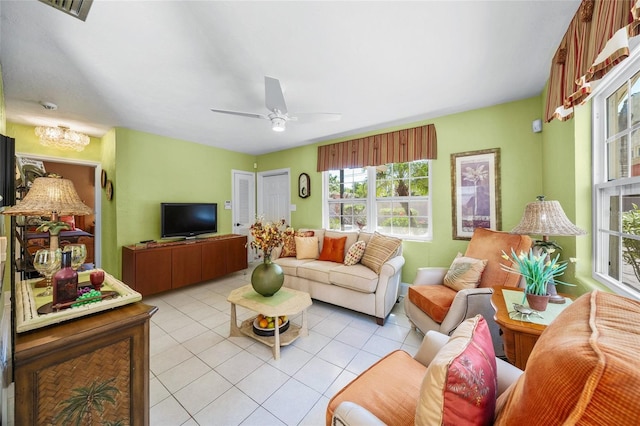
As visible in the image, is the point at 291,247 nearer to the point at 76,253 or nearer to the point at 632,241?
the point at 76,253

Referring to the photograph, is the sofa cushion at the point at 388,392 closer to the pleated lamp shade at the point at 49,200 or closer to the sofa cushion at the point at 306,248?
the pleated lamp shade at the point at 49,200

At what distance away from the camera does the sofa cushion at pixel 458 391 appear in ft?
2.09

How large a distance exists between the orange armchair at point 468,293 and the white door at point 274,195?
120 inches

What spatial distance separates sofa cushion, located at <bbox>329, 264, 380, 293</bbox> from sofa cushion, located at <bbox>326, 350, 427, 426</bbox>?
131cm

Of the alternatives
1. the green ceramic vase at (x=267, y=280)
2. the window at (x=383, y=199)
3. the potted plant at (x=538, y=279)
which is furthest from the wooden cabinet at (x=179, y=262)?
the potted plant at (x=538, y=279)

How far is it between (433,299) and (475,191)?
5.45ft

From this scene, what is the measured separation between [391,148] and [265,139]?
2170 mm

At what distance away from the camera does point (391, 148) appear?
3.47 metres

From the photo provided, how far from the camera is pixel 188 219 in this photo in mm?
3971

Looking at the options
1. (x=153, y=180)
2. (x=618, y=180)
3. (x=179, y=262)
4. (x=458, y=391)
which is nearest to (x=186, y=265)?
(x=179, y=262)

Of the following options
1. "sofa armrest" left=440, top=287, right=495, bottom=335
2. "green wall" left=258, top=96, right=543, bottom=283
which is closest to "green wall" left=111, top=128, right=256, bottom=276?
"green wall" left=258, top=96, right=543, bottom=283

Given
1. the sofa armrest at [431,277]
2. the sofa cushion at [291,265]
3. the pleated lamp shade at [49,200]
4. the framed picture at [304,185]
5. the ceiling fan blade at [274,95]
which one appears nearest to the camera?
the pleated lamp shade at [49,200]

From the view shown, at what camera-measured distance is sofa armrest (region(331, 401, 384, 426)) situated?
81 centimetres

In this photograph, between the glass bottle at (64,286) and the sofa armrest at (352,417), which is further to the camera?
the glass bottle at (64,286)
